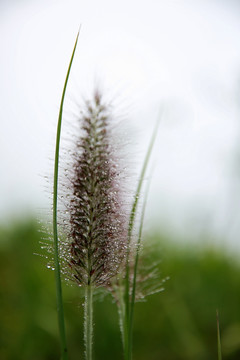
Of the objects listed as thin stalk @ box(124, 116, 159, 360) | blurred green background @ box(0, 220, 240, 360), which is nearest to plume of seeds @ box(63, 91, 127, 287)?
thin stalk @ box(124, 116, 159, 360)

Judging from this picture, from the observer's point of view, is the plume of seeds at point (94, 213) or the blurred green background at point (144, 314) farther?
the blurred green background at point (144, 314)

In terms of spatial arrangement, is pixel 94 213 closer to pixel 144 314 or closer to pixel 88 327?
pixel 88 327

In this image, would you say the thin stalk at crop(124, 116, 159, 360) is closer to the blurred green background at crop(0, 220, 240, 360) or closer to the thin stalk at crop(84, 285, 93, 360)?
the thin stalk at crop(84, 285, 93, 360)

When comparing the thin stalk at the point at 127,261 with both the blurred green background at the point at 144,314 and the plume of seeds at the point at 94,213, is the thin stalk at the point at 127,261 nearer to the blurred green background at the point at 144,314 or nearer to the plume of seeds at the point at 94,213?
the plume of seeds at the point at 94,213

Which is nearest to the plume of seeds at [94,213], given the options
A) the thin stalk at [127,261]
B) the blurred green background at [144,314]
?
the thin stalk at [127,261]

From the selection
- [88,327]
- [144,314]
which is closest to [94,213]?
[88,327]

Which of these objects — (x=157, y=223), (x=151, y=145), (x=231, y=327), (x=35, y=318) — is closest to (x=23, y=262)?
(x=35, y=318)
